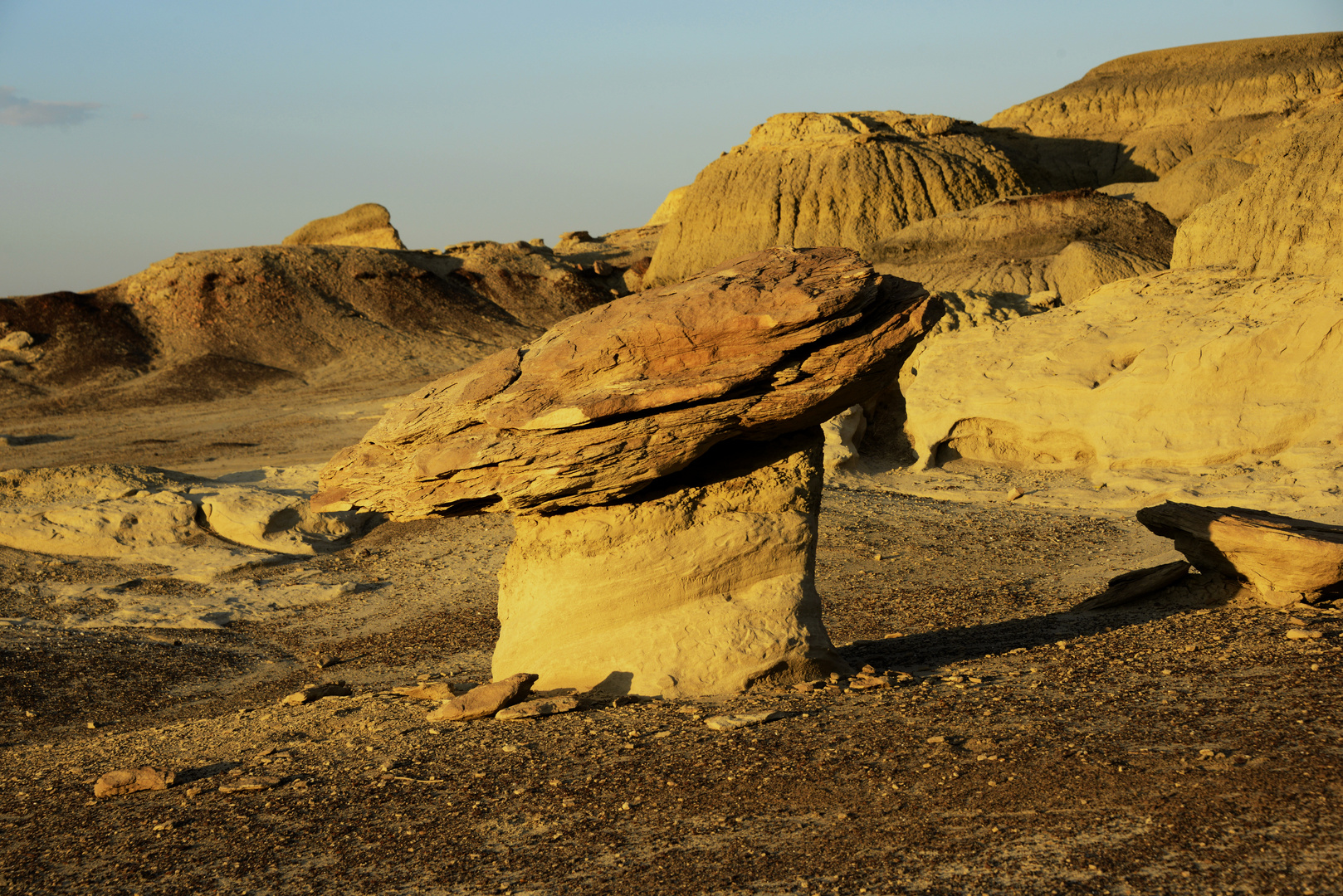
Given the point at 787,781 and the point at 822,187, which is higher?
the point at 822,187

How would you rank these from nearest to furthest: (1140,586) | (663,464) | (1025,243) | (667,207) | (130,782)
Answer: (130,782) < (663,464) < (1140,586) < (1025,243) < (667,207)

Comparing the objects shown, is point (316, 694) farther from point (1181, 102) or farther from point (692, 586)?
point (1181, 102)

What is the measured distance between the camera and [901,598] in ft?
27.7

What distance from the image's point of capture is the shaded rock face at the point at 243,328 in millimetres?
26141

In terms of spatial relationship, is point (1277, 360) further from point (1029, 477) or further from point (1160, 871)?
point (1160, 871)

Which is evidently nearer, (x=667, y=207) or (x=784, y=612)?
(x=784, y=612)

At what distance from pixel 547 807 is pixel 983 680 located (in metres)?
2.45

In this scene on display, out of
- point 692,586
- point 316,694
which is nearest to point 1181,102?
point 692,586

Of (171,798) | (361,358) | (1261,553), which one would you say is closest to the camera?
(171,798)

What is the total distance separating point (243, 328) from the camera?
96.9 ft

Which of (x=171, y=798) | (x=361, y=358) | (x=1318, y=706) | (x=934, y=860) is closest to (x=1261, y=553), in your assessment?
(x=1318, y=706)

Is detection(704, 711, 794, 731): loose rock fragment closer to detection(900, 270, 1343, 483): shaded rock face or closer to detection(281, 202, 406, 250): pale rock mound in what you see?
detection(900, 270, 1343, 483): shaded rock face

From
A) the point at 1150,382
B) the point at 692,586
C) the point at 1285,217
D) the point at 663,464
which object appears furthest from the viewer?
the point at 1285,217

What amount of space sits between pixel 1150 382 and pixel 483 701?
9.59 metres
